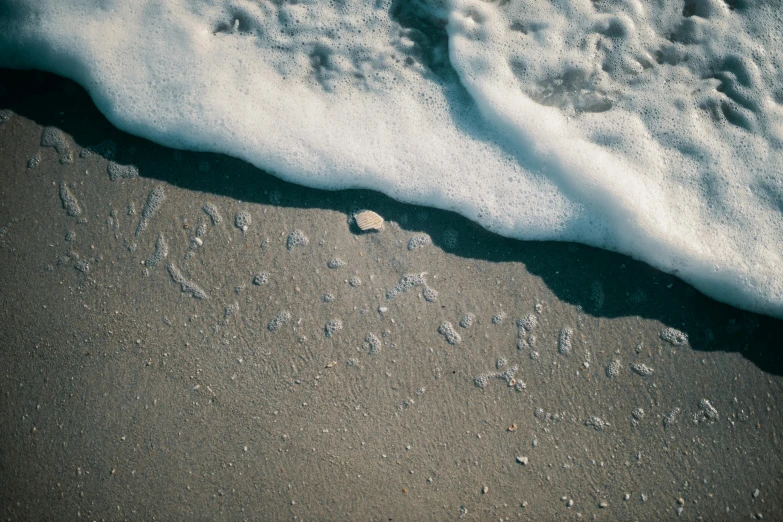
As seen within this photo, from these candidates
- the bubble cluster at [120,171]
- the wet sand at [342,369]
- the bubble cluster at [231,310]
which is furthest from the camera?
the bubble cluster at [120,171]

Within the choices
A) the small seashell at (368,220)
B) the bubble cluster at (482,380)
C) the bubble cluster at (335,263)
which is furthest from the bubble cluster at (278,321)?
the bubble cluster at (482,380)

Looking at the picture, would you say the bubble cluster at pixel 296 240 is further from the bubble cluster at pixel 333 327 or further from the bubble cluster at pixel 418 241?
the bubble cluster at pixel 418 241

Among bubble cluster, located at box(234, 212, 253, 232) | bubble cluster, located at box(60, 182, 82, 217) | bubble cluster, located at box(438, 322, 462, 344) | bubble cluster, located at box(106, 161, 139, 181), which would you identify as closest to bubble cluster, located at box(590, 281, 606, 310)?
bubble cluster, located at box(438, 322, 462, 344)

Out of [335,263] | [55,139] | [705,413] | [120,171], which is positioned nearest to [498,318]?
[335,263]

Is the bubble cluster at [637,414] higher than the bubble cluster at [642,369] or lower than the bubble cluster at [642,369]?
lower

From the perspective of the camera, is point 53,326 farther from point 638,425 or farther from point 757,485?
point 757,485

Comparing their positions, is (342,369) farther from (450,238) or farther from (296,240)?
(450,238)

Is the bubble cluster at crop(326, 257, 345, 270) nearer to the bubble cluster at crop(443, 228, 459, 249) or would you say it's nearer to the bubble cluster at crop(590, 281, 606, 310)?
the bubble cluster at crop(443, 228, 459, 249)

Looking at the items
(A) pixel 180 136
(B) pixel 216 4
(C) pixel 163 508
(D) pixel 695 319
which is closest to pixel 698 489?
(D) pixel 695 319
